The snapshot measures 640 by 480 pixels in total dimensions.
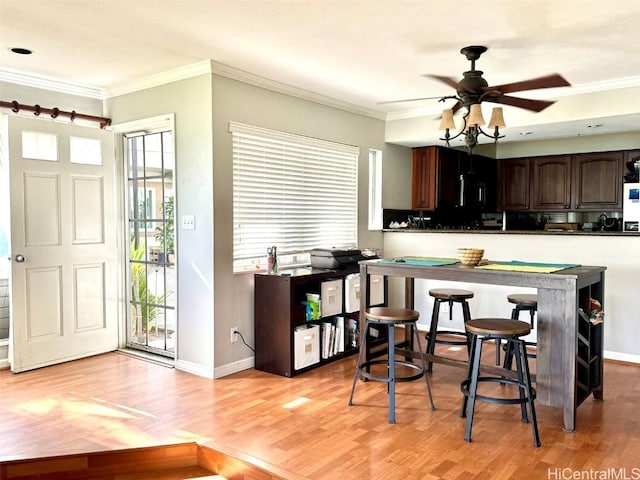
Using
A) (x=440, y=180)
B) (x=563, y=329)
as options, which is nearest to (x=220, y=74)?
(x=563, y=329)

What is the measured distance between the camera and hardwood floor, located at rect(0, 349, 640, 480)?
2625 millimetres

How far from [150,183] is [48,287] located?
121 cm

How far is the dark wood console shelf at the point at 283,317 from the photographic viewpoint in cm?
402

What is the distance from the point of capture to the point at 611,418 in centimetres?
320

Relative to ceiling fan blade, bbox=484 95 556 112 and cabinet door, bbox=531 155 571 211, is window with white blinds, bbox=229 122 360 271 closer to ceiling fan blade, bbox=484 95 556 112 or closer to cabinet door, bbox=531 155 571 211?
ceiling fan blade, bbox=484 95 556 112

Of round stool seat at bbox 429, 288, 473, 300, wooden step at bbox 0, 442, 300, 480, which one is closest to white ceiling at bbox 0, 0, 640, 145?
round stool seat at bbox 429, 288, 473, 300

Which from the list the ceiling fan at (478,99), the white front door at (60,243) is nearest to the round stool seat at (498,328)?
the ceiling fan at (478,99)

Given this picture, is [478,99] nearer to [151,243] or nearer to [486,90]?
[486,90]

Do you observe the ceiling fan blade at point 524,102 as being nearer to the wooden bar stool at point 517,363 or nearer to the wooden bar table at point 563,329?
the wooden bar table at point 563,329

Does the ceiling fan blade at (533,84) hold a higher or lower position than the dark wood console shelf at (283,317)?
higher

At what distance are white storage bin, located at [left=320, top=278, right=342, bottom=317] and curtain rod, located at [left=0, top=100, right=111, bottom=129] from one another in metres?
2.47

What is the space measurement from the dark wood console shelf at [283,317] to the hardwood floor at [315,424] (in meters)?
0.14

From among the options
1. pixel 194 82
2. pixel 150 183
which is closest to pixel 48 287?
pixel 150 183

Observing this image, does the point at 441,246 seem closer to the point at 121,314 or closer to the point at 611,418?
the point at 611,418
